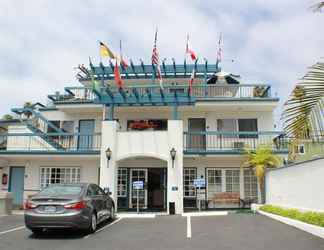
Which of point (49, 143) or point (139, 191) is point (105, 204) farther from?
point (49, 143)

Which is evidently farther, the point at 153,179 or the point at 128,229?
the point at 153,179

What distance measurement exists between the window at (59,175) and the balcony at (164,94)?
4.04 meters

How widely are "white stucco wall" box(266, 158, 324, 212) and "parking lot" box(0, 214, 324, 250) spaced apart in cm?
115

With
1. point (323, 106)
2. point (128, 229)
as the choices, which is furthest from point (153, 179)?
point (323, 106)

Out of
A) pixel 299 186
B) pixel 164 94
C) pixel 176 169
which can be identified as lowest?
pixel 299 186

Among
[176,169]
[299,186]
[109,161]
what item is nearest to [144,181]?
[109,161]

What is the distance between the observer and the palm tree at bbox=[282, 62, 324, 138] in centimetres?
495

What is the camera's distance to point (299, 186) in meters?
12.4

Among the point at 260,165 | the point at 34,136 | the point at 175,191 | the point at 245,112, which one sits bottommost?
the point at 175,191

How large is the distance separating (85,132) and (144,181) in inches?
193

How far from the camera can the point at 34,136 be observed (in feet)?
66.7

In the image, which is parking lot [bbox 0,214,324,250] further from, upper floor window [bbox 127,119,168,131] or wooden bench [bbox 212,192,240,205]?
upper floor window [bbox 127,119,168,131]

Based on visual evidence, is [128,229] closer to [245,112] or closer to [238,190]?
[238,190]

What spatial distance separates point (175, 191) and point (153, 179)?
3.69 meters
